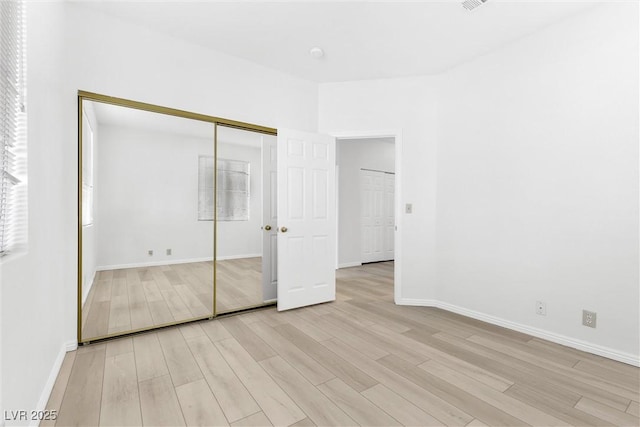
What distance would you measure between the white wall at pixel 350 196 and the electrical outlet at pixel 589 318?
392 cm

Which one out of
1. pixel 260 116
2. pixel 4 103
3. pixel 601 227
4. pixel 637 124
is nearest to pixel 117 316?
pixel 4 103

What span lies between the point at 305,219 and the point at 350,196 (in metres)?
2.82

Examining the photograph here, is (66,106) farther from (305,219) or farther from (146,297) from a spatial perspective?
(305,219)

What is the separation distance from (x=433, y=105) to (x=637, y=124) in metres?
1.82

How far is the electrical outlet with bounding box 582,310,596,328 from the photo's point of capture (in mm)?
2408

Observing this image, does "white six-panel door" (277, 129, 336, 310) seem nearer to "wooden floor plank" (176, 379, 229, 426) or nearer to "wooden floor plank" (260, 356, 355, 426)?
"wooden floor plank" (260, 356, 355, 426)

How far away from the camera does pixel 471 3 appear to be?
2367 millimetres

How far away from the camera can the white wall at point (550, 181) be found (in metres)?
2.28

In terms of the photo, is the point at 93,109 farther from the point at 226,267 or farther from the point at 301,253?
the point at 301,253

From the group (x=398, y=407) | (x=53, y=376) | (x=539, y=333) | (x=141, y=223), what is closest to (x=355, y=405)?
(x=398, y=407)

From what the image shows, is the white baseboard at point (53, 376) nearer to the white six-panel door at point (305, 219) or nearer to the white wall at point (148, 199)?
the white wall at point (148, 199)

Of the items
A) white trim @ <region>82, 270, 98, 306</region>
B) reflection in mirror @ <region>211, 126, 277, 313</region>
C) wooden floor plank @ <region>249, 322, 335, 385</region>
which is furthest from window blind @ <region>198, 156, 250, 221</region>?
wooden floor plank @ <region>249, 322, 335, 385</region>

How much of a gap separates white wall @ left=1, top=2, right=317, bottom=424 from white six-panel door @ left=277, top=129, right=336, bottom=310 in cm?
37

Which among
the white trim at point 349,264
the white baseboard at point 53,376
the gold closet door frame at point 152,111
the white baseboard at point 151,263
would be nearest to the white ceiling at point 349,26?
the gold closet door frame at point 152,111
